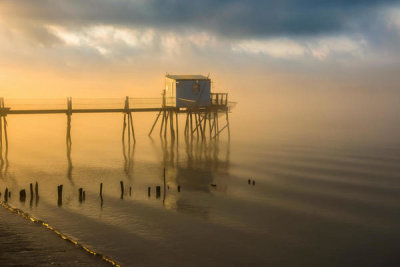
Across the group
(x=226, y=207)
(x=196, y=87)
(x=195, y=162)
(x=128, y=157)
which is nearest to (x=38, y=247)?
(x=226, y=207)

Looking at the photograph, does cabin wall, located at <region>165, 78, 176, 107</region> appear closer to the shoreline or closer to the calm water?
the calm water

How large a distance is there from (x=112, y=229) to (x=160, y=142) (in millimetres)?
35593

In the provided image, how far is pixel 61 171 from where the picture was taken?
104ft

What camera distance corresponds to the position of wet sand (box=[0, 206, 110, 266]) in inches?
545

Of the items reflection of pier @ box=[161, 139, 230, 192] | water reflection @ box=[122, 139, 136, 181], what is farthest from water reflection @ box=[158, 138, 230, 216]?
water reflection @ box=[122, 139, 136, 181]

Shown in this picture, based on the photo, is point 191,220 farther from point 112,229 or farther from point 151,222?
point 112,229

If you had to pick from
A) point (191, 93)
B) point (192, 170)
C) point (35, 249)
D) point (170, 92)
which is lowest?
point (35, 249)

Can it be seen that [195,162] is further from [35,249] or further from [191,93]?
→ [35,249]

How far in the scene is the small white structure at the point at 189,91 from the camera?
4603cm

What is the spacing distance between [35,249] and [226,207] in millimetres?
10033

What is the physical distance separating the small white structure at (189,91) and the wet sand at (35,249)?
30160 mm

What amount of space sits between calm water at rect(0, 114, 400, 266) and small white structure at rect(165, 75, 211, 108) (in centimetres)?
796

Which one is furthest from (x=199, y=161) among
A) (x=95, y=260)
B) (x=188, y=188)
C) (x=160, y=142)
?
(x=95, y=260)

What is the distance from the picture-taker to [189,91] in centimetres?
4644
